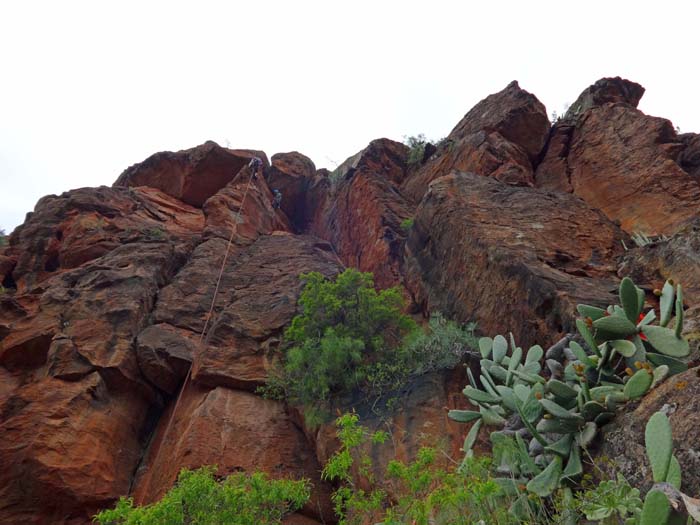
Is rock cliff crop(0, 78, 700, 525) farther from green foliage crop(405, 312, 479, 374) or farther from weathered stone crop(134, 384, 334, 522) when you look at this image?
green foliage crop(405, 312, 479, 374)

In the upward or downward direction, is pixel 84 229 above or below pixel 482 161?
below

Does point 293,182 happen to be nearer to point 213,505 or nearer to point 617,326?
point 213,505

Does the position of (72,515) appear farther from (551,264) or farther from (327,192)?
(327,192)

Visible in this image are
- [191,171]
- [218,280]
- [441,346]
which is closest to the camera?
[441,346]

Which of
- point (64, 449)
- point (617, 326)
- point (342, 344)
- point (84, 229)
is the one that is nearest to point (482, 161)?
point (342, 344)

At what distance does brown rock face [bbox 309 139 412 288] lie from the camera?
14.2 m

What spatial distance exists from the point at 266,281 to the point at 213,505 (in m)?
8.10

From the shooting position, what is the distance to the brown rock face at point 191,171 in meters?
19.4

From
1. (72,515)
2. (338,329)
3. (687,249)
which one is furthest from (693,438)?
(72,515)

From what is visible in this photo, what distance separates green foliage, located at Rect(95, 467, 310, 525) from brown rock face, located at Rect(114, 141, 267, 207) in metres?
15.7

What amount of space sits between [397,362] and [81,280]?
874cm

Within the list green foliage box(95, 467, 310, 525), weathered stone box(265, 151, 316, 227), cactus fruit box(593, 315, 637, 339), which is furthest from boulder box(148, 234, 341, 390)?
cactus fruit box(593, 315, 637, 339)

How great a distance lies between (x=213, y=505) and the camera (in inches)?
205

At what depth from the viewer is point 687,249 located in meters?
7.15
